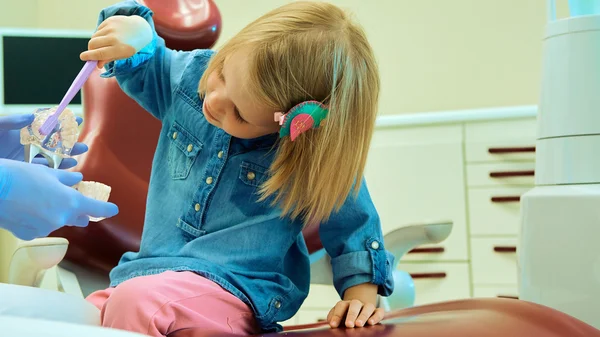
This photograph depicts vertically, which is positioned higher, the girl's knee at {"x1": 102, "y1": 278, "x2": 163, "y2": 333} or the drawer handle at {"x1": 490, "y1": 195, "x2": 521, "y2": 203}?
the girl's knee at {"x1": 102, "y1": 278, "x2": 163, "y2": 333}

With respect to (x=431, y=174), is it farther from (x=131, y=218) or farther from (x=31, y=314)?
(x=31, y=314)

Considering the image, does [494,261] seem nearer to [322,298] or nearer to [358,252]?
[322,298]

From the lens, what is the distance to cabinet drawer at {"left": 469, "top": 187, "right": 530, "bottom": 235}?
7.52ft

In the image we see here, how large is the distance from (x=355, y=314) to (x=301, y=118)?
226 millimetres

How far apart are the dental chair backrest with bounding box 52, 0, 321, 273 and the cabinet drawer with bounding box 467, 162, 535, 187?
4.32 feet

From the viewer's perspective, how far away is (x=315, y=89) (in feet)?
2.60

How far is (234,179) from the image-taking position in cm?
86

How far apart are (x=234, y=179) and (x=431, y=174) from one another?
1629 millimetres

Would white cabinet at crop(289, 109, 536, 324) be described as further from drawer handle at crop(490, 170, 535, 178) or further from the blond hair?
the blond hair

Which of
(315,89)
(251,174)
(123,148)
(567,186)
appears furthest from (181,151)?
(567,186)

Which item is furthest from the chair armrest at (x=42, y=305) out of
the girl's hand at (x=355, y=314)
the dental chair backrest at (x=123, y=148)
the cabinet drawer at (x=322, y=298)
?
the cabinet drawer at (x=322, y=298)

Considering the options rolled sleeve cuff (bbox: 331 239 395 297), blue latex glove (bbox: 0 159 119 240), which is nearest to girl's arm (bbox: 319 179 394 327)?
rolled sleeve cuff (bbox: 331 239 395 297)

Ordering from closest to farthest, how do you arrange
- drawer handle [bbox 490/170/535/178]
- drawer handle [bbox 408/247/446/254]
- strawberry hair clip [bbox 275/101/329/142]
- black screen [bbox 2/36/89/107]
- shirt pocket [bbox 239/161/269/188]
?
strawberry hair clip [bbox 275/101/329/142]
shirt pocket [bbox 239/161/269/188]
drawer handle [bbox 490/170/535/178]
drawer handle [bbox 408/247/446/254]
black screen [bbox 2/36/89/107]

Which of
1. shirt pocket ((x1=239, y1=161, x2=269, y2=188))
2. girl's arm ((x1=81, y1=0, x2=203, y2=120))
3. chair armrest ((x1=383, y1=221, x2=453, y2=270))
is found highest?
girl's arm ((x1=81, y1=0, x2=203, y2=120))
